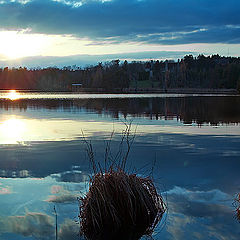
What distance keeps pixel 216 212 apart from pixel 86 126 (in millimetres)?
16549

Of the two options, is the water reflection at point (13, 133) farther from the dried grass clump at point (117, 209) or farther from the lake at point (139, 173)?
the dried grass clump at point (117, 209)

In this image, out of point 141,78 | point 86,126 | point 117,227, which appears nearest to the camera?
point 117,227

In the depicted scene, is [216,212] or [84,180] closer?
[216,212]

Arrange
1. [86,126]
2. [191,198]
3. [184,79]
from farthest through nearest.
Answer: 1. [184,79]
2. [86,126]
3. [191,198]

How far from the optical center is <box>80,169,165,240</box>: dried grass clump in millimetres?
8031

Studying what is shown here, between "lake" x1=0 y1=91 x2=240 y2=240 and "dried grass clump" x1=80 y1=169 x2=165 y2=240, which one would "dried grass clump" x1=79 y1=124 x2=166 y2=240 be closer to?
"dried grass clump" x1=80 y1=169 x2=165 y2=240

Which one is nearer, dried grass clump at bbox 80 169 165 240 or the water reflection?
dried grass clump at bbox 80 169 165 240

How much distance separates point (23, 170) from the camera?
42.1 feet

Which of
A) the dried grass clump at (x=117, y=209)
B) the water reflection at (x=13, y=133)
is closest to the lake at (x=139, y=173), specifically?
the water reflection at (x=13, y=133)

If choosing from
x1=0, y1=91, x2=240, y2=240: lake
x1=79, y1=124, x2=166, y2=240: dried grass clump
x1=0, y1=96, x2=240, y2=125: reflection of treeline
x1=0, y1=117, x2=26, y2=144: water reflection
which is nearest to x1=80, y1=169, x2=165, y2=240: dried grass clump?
x1=79, y1=124, x2=166, y2=240: dried grass clump

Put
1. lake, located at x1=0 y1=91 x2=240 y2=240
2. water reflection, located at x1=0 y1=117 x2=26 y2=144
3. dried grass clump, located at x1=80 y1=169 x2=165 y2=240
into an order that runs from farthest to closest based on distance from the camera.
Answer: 1. water reflection, located at x1=0 y1=117 x2=26 y2=144
2. lake, located at x1=0 y1=91 x2=240 y2=240
3. dried grass clump, located at x1=80 y1=169 x2=165 y2=240

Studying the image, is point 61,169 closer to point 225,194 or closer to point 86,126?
point 225,194

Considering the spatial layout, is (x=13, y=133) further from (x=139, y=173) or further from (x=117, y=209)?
(x=117, y=209)

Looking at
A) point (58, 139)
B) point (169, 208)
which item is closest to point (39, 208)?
point (169, 208)
